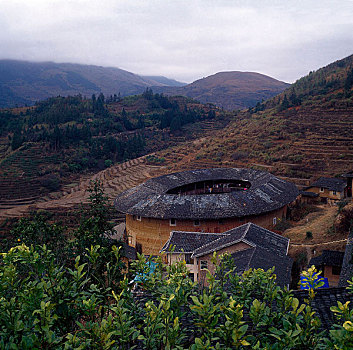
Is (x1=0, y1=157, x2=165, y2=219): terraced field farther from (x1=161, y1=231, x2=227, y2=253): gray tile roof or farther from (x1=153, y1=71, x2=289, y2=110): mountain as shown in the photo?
(x1=153, y1=71, x2=289, y2=110): mountain

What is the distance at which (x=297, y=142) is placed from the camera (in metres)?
46.2

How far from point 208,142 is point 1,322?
5747 centimetres

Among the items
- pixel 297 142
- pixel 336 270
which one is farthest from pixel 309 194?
pixel 336 270

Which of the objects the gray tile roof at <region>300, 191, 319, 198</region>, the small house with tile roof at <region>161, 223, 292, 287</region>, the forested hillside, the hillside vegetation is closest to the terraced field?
the forested hillside

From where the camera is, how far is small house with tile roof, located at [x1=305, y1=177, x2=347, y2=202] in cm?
3068

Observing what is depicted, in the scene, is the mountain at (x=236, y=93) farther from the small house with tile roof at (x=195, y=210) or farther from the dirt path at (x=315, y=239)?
the dirt path at (x=315, y=239)

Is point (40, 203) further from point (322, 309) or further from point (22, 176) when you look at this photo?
point (322, 309)

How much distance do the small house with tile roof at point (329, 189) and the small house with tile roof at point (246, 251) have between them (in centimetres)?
1708

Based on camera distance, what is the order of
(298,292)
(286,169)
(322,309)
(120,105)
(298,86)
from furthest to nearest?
(120,105) → (298,86) → (286,169) → (298,292) → (322,309)

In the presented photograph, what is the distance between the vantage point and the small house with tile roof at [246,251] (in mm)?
12648

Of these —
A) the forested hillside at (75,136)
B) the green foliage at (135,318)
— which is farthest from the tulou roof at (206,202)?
the forested hillside at (75,136)

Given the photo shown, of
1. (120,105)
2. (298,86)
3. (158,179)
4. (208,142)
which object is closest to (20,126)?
(120,105)

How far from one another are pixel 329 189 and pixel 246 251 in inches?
817

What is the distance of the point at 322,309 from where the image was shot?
22.2 ft
